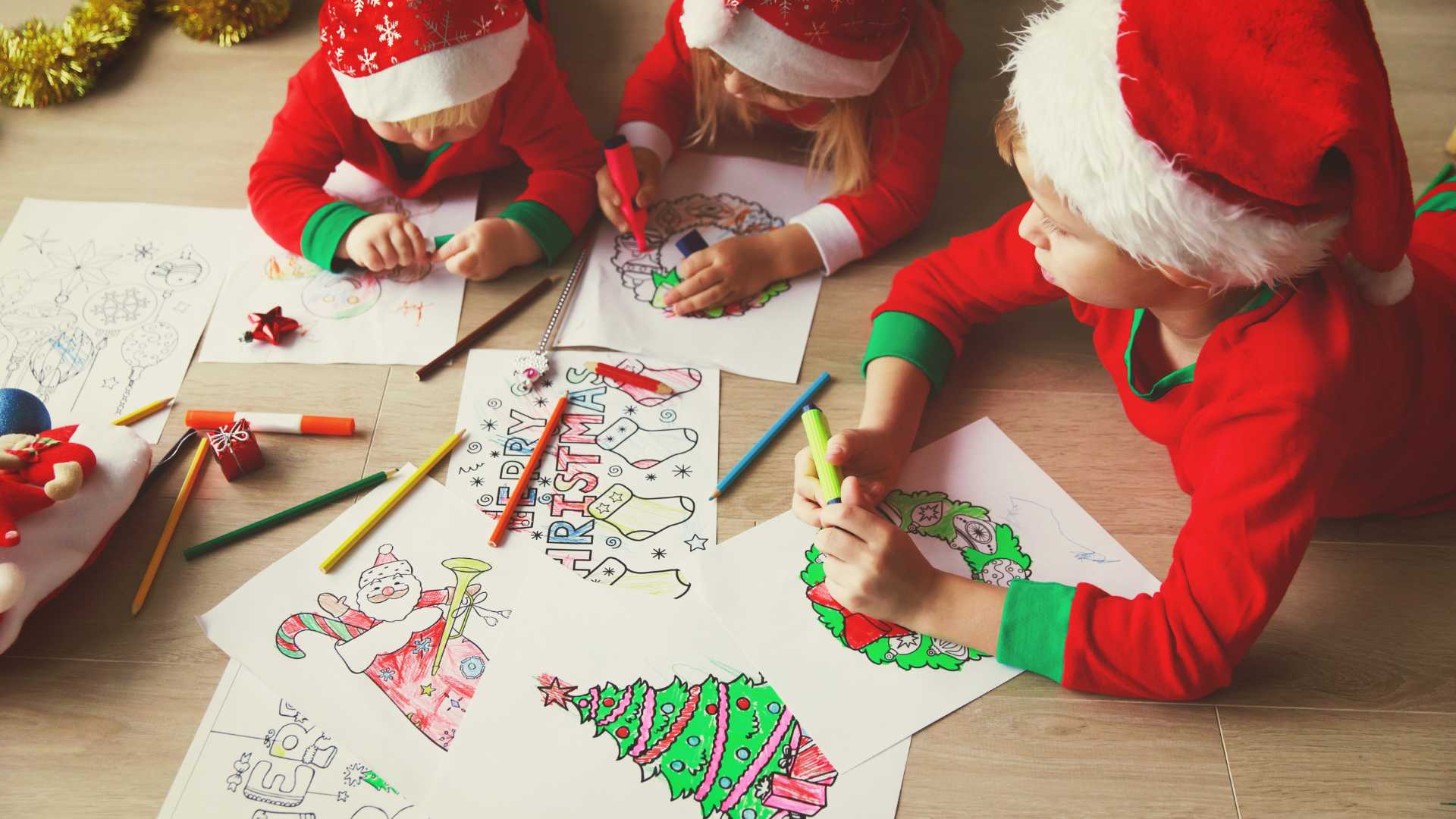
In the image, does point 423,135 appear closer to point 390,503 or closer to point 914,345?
point 390,503

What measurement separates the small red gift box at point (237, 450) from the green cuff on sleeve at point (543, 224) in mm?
314

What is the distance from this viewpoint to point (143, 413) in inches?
34.6

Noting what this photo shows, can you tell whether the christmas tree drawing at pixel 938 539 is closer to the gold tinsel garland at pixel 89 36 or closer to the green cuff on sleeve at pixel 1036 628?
the green cuff on sleeve at pixel 1036 628

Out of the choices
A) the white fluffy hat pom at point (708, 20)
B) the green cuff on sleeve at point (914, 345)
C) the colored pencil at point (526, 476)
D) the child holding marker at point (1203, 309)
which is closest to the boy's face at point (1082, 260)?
the child holding marker at point (1203, 309)

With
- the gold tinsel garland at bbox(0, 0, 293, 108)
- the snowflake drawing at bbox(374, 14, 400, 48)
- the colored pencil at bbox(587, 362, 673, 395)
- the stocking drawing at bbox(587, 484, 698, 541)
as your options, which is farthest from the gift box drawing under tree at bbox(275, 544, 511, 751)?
the gold tinsel garland at bbox(0, 0, 293, 108)

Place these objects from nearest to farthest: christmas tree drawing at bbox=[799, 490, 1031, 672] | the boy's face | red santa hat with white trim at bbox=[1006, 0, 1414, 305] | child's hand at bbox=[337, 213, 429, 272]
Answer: red santa hat with white trim at bbox=[1006, 0, 1414, 305] < the boy's face < christmas tree drawing at bbox=[799, 490, 1031, 672] < child's hand at bbox=[337, 213, 429, 272]

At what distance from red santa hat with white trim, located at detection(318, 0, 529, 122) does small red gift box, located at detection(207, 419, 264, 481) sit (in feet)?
0.97

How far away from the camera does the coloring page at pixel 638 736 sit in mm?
684

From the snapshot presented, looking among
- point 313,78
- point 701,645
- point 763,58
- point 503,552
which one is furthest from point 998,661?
point 313,78

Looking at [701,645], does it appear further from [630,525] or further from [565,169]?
[565,169]

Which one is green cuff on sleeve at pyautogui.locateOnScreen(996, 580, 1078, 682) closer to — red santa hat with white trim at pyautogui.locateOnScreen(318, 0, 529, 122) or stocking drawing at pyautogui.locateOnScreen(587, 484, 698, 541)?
stocking drawing at pyautogui.locateOnScreen(587, 484, 698, 541)

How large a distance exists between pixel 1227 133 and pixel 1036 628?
0.35m

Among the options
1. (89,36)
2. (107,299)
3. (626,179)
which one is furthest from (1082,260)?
(89,36)

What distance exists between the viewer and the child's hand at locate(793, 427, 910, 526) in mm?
796
